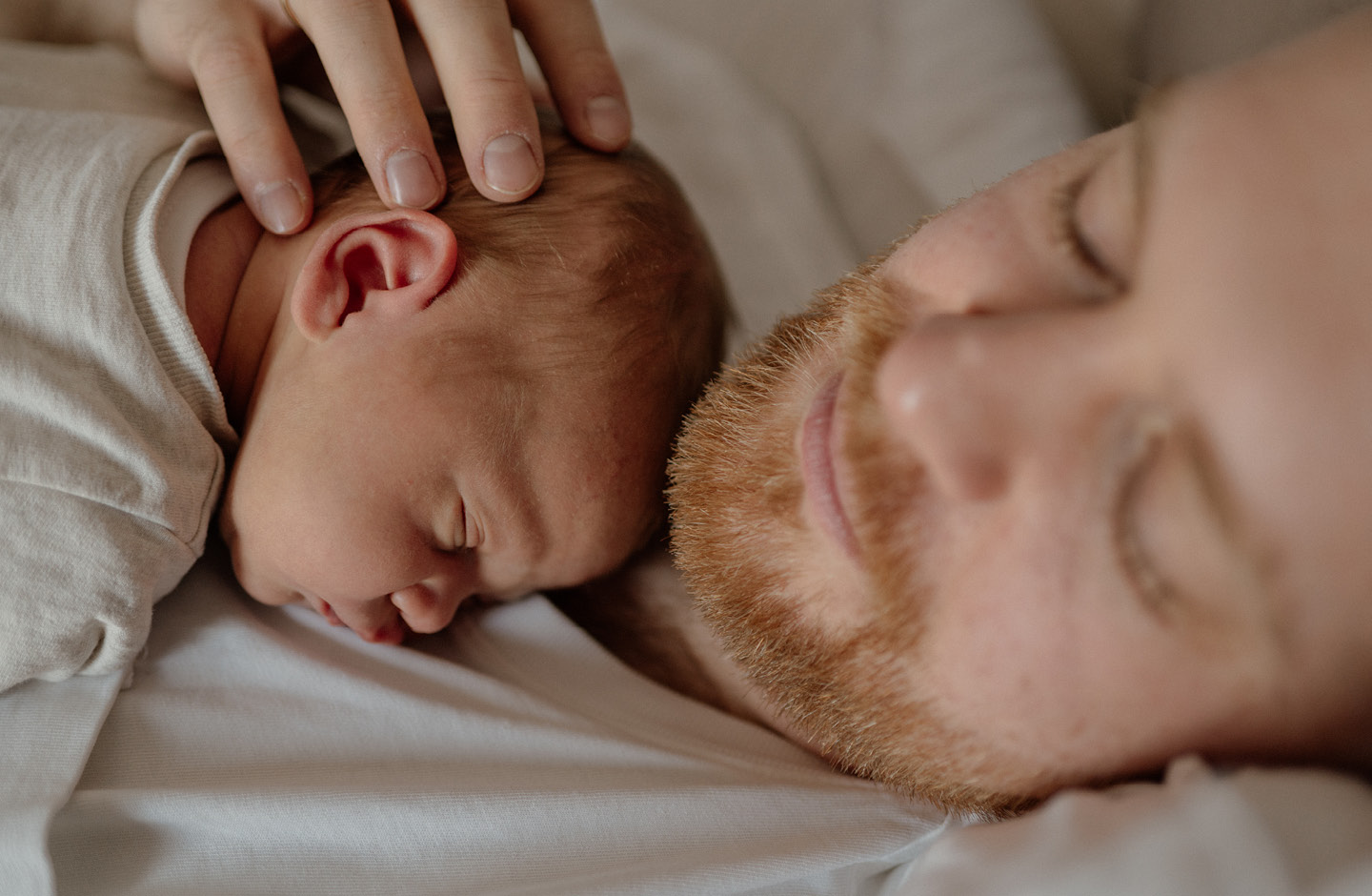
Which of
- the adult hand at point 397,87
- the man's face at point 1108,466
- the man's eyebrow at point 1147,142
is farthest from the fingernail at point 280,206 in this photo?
the man's eyebrow at point 1147,142

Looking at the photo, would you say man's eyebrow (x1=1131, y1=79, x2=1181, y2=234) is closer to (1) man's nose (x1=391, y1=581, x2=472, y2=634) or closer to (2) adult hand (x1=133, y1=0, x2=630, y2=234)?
(2) adult hand (x1=133, y1=0, x2=630, y2=234)

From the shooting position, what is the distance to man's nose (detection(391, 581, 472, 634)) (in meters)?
1.16

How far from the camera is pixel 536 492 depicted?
1.16 m

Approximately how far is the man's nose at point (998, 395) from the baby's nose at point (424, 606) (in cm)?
65

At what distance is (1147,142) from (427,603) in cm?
94

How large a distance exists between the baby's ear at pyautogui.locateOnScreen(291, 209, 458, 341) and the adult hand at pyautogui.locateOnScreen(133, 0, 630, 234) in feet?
0.15

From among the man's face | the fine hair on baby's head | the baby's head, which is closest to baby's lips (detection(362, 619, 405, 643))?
the baby's head

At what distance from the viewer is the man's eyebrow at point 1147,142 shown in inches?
29.5

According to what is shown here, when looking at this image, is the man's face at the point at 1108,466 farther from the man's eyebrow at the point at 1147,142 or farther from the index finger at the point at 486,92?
the index finger at the point at 486,92

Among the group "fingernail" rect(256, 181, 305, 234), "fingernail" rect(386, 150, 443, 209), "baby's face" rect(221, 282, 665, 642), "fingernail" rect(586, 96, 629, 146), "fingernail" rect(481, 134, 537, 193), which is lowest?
"baby's face" rect(221, 282, 665, 642)

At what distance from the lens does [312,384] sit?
1093 mm

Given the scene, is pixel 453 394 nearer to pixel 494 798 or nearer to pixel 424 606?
pixel 424 606

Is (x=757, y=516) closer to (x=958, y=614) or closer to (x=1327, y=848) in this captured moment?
(x=958, y=614)

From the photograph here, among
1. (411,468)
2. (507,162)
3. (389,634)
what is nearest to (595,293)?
(507,162)
